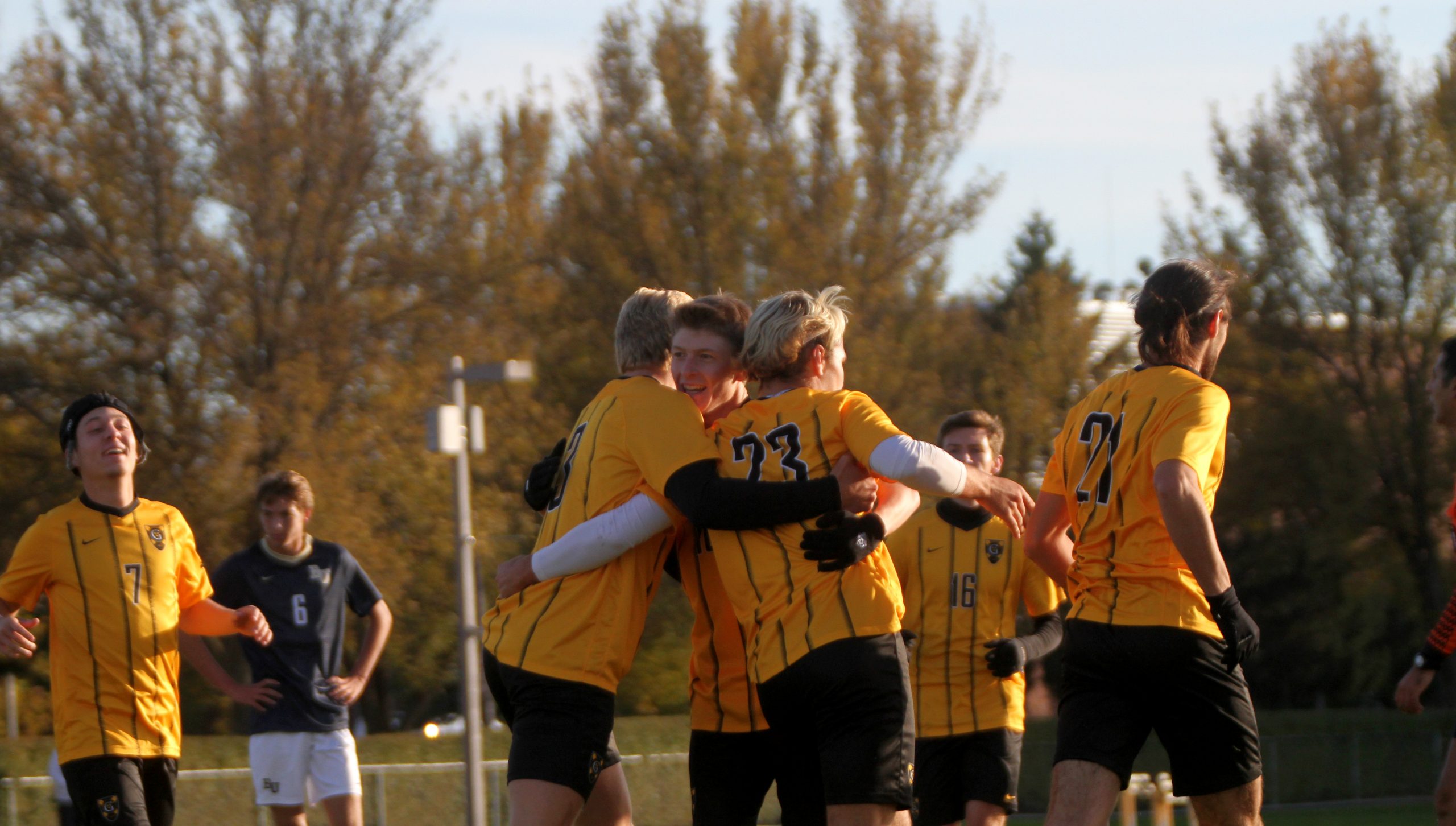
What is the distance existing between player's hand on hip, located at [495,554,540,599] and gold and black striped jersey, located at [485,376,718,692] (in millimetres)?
23

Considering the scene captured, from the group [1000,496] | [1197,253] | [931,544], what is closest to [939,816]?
[931,544]

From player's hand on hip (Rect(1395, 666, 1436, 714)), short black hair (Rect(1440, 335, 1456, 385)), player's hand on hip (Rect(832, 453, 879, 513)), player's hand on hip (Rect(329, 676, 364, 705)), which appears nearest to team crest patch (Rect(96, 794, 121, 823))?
player's hand on hip (Rect(329, 676, 364, 705))

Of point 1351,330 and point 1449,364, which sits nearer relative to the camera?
point 1449,364

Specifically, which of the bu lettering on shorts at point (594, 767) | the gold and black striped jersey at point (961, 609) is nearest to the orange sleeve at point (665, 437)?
the bu lettering on shorts at point (594, 767)

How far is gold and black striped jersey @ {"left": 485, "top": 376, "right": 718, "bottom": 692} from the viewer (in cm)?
448

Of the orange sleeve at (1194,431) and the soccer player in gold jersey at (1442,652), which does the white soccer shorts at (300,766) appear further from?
the orange sleeve at (1194,431)

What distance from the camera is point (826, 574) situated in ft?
14.3

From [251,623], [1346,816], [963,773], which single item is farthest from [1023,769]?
[251,623]

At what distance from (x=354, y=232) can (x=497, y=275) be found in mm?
2147

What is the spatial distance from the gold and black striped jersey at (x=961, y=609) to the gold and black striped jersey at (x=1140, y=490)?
1.87m

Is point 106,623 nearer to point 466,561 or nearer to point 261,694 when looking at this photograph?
point 261,694

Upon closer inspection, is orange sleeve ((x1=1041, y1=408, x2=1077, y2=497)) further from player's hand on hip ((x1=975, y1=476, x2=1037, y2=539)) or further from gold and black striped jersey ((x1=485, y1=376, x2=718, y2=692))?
gold and black striped jersey ((x1=485, y1=376, x2=718, y2=692))

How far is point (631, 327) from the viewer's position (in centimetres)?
484

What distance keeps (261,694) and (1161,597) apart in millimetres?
4913
